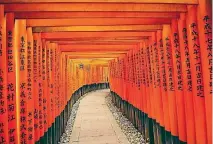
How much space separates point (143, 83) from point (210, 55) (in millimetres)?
5117

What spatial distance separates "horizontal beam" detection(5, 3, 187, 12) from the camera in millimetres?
4716

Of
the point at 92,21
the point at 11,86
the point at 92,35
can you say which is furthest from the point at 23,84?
the point at 92,35

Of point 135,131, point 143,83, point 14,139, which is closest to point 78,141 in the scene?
point 135,131

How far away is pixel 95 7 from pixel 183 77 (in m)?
2.11

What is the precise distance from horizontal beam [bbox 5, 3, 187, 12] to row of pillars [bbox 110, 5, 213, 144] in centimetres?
35

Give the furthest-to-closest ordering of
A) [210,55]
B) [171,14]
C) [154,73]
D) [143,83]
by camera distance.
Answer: [143,83] < [154,73] < [171,14] < [210,55]

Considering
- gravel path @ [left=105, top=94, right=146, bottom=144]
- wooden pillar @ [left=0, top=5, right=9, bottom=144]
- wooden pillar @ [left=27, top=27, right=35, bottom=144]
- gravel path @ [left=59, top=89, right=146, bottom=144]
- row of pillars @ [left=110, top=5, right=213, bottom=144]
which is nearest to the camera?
wooden pillar @ [left=0, top=5, right=9, bottom=144]

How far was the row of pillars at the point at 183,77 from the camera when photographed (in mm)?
4113

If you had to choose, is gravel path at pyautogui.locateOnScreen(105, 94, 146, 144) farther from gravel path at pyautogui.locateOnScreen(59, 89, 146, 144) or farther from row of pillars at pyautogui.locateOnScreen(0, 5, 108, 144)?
row of pillars at pyautogui.locateOnScreen(0, 5, 108, 144)

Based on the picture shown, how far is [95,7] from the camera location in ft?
15.8

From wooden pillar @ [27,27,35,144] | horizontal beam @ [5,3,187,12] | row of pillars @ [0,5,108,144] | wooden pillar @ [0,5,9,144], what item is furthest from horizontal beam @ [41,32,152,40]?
wooden pillar @ [0,5,9,144]

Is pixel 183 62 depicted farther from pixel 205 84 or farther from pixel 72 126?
pixel 72 126

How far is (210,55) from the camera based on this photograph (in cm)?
403

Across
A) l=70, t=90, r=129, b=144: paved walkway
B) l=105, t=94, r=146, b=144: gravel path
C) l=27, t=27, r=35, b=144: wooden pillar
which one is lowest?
l=70, t=90, r=129, b=144: paved walkway
